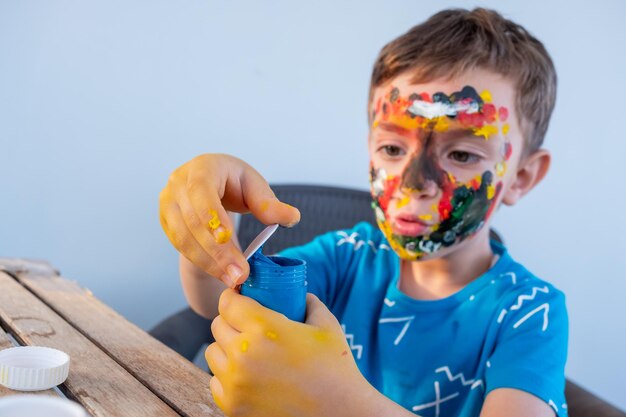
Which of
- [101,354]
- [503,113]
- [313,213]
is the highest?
[503,113]

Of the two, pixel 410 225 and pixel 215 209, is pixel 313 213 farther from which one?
pixel 215 209

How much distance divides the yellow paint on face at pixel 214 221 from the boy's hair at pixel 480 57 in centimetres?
48

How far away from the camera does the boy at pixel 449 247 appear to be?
0.81 m

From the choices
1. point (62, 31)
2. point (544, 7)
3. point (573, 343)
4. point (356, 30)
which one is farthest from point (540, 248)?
point (62, 31)

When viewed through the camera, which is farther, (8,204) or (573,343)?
(573,343)

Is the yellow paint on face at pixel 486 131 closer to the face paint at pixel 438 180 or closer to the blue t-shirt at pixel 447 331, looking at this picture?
the face paint at pixel 438 180

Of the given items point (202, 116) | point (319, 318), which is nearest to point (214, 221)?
point (319, 318)

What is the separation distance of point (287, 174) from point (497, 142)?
0.85m

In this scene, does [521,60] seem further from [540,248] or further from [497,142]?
[540,248]

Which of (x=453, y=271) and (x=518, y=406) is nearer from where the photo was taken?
(x=518, y=406)

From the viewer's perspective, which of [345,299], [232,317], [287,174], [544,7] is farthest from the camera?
[544,7]

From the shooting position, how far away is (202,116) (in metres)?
1.54

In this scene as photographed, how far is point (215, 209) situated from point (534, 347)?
443 millimetres

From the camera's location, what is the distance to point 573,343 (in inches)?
79.5
